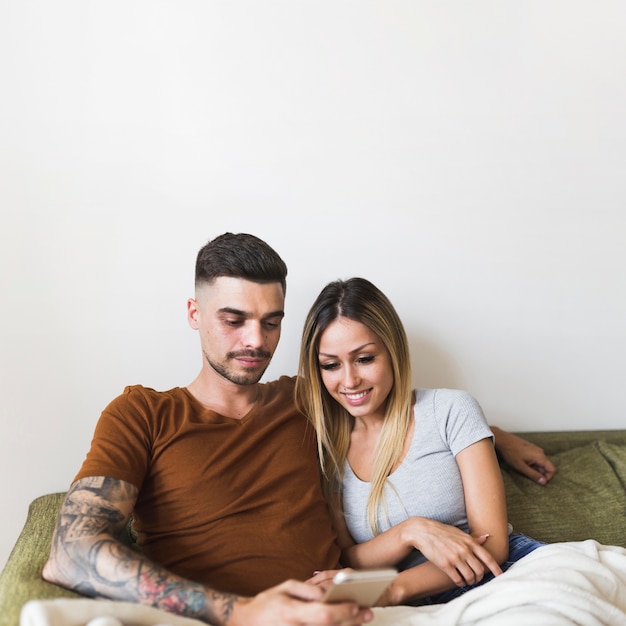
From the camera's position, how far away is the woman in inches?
67.8

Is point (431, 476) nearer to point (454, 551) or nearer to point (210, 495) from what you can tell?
point (454, 551)

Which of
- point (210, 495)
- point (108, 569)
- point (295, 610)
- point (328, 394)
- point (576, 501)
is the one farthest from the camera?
point (576, 501)

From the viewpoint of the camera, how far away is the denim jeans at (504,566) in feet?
5.66

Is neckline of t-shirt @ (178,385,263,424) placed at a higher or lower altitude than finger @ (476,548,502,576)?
higher

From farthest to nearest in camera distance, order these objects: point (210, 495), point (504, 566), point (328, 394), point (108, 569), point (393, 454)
A: point (328, 394) → point (393, 454) → point (504, 566) → point (210, 495) → point (108, 569)

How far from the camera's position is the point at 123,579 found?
1362 millimetres

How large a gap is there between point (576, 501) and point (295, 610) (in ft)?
3.70

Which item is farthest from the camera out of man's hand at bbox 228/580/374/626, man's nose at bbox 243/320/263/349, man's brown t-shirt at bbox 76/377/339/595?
man's nose at bbox 243/320/263/349

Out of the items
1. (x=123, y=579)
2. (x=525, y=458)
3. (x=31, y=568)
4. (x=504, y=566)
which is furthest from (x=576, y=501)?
(x=31, y=568)

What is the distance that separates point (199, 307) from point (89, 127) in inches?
25.0

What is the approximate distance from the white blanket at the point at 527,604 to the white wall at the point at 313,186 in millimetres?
839

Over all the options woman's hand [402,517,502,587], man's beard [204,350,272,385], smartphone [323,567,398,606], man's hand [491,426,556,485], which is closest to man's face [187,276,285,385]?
man's beard [204,350,272,385]

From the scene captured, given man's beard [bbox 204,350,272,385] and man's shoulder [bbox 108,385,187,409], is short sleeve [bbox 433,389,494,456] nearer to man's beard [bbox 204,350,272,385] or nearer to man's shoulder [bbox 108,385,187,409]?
man's beard [bbox 204,350,272,385]

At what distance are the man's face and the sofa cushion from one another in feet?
2.83
